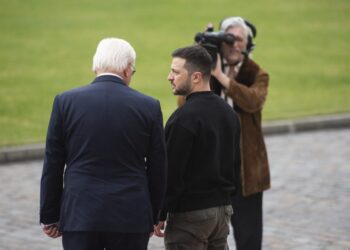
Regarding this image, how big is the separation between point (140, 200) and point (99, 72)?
67 centimetres

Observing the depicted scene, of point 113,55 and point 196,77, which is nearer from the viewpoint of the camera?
point 113,55

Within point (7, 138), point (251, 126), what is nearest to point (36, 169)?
point (7, 138)

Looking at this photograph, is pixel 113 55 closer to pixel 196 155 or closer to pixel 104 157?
pixel 104 157

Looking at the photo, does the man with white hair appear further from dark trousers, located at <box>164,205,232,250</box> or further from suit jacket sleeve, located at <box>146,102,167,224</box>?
dark trousers, located at <box>164,205,232,250</box>

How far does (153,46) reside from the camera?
18.9 metres

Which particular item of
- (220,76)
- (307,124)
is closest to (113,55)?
(220,76)

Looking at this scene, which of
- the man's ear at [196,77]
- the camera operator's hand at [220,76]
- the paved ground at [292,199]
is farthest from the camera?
the paved ground at [292,199]

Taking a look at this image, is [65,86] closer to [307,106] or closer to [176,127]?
[307,106]

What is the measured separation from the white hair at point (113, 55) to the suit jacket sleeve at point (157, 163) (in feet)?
0.90

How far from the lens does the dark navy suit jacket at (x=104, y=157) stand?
4.39 meters

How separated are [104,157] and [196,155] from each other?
597mm

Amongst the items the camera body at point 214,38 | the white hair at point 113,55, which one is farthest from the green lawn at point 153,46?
the white hair at point 113,55

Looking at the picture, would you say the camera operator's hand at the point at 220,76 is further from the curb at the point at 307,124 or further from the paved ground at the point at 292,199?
the curb at the point at 307,124

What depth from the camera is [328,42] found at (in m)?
19.8
